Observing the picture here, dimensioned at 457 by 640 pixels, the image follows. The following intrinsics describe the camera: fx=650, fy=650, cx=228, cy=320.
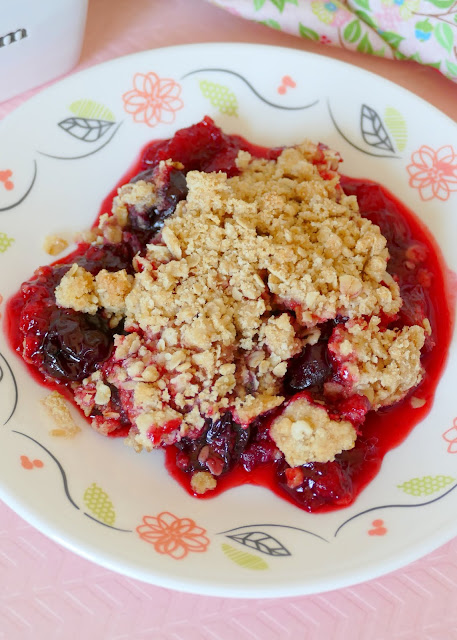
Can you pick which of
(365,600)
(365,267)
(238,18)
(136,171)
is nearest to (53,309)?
(136,171)

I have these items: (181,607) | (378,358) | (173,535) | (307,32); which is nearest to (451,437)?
(378,358)

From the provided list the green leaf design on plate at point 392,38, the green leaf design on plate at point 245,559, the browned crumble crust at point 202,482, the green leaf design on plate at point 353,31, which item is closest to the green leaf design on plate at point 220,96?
the green leaf design on plate at point 353,31

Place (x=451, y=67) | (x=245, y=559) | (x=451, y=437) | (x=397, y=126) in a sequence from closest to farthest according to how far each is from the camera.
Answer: (x=245, y=559) → (x=451, y=437) → (x=397, y=126) → (x=451, y=67)

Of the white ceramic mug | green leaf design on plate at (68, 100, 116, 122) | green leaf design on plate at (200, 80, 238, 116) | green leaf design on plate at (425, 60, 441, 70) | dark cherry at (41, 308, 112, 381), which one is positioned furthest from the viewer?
green leaf design on plate at (425, 60, 441, 70)

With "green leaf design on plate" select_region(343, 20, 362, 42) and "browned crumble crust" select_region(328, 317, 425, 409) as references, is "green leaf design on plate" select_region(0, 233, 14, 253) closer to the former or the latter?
"browned crumble crust" select_region(328, 317, 425, 409)

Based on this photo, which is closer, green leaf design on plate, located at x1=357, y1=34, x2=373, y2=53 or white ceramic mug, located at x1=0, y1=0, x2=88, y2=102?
white ceramic mug, located at x1=0, y1=0, x2=88, y2=102

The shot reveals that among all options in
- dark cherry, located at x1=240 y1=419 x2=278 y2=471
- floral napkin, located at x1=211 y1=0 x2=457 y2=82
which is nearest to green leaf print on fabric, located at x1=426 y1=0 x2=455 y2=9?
floral napkin, located at x1=211 y1=0 x2=457 y2=82

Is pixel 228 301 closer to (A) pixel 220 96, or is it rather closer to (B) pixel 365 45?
(A) pixel 220 96
